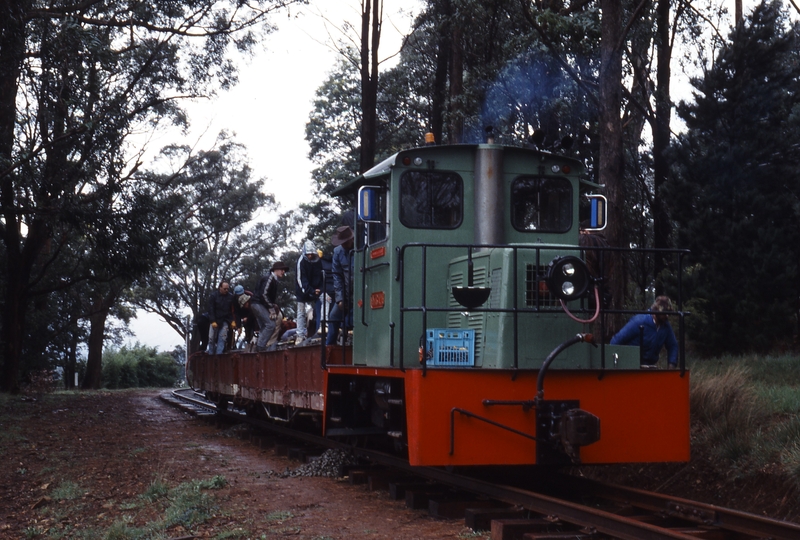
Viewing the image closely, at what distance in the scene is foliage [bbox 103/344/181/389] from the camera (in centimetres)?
4412

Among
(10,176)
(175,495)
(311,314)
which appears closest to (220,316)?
(311,314)

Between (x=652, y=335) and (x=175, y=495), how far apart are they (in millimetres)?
4707

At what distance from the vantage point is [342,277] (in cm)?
916

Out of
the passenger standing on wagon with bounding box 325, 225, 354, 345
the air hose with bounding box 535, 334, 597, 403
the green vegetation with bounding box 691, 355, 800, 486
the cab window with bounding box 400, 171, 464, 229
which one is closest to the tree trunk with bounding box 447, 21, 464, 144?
the green vegetation with bounding box 691, 355, 800, 486

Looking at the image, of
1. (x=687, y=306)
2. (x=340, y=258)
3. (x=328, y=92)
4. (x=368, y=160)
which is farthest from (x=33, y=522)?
(x=328, y=92)

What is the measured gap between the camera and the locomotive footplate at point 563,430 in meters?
6.38

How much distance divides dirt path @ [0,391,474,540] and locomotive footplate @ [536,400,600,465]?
2.84 feet

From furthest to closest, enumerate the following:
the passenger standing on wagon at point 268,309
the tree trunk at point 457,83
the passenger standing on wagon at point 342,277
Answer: the tree trunk at point 457,83 < the passenger standing on wagon at point 268,309 < the passenger standing on wagon at point 342,277

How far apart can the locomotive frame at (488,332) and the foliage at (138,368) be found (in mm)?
37882

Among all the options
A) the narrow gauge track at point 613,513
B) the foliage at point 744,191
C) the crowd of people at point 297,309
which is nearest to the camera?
the narrow gauge track at point 613,513

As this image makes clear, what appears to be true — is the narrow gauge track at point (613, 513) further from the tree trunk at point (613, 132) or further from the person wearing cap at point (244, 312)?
Result: the person wearing cap at point (244, 312)

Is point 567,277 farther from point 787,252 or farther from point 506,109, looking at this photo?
point 506,109

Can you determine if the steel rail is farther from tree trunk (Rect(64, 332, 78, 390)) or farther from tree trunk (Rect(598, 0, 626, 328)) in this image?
tree trunk (Rect(64, 332, 78, 390))

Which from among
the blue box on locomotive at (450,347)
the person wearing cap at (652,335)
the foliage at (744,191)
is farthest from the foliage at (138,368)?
the blue box on locomotive at (450,347)
